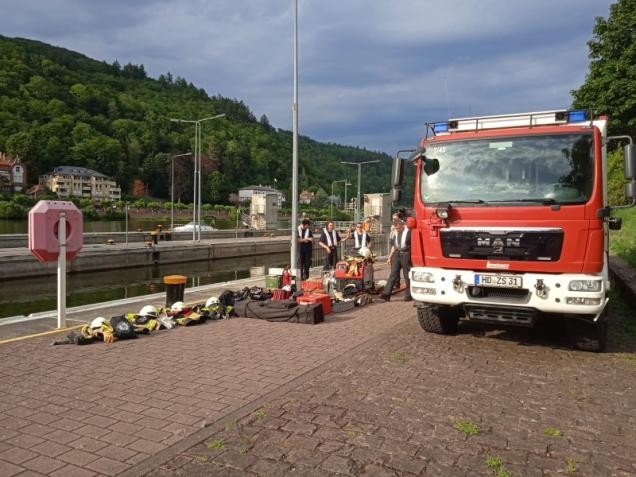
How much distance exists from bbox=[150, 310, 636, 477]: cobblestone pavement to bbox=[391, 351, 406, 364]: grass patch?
0.04m

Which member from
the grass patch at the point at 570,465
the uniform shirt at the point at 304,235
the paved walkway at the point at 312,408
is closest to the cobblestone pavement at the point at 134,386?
the paved walkway at the point at 312,408

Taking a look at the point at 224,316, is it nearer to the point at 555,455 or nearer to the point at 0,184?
the point at 555,455

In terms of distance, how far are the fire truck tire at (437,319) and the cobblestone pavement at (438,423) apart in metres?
1.16

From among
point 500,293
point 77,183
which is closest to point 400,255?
point 500,293

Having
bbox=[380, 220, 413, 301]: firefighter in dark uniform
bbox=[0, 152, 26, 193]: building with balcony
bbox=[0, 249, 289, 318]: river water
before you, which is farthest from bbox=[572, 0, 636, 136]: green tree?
bbox=[0, 152, 26, 193]: building with balcony

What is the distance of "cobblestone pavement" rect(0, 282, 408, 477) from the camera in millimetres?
3818

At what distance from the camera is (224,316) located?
901 centimetres

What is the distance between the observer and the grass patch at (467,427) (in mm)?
4199

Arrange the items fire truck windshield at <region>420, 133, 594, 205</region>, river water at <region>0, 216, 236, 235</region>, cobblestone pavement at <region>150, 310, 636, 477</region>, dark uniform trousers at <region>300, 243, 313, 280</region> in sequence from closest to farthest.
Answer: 1. cobblestone pavement at <region>150, 310, 636, 477</region>
2. fire truck windshield at <region>420, 133, 594, 205</region>
3. dark uniform trousers at <region>300, 243, 313, 280</region>
4. river water at <region>0, 216, 236, 235</region>

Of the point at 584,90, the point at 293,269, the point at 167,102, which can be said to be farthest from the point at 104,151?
the point at 293,269

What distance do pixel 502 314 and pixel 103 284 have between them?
18.6 metres

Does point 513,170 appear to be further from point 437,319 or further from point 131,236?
point 131,236

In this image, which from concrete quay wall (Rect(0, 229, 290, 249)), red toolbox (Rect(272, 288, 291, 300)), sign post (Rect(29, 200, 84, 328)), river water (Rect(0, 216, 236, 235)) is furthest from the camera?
river water (Rect(0, 216, 236, 235))

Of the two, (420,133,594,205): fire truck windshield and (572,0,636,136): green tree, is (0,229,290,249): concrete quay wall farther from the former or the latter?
(572,0,636,136): green tree
